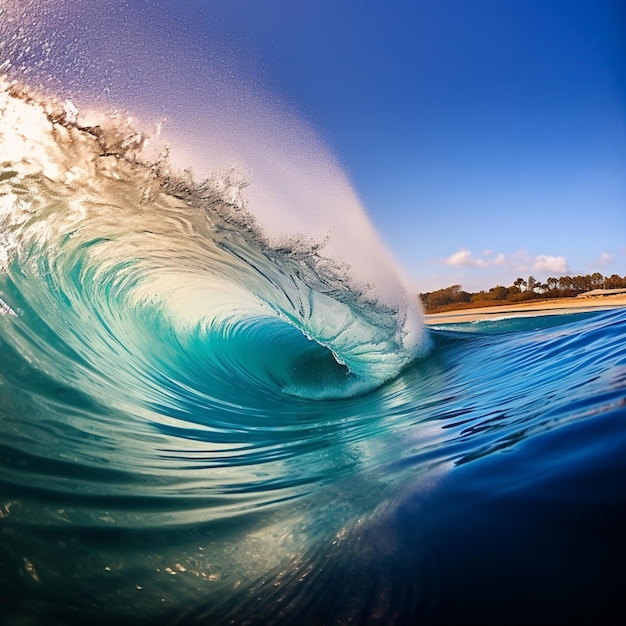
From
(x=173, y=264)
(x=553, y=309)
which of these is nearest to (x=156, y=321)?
(x=173, y=264)

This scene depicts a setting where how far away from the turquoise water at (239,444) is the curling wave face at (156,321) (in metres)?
0.02

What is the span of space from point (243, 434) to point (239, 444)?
37 centimetres

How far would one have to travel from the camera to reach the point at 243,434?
3193 millimetres

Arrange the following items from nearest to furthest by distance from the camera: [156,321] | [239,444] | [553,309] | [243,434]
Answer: [239,444] < [243,434] < [156,321] < [553,309]

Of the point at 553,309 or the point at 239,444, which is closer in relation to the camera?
the point at 239,444

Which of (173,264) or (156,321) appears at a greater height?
(173,264)

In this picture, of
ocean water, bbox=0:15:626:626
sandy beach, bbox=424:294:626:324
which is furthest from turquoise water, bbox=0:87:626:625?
sandy beach, bbox=424:294:626:324

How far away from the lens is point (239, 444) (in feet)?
9.29

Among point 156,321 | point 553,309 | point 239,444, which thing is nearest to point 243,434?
point 239,444

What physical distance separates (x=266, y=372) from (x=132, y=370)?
110 inches

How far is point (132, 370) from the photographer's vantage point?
3824mm

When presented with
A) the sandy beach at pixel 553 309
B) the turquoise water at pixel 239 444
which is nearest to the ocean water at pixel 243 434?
Answer: the turquoise water at pixel 239 444

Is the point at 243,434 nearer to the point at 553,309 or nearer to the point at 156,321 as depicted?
the point at 156,321

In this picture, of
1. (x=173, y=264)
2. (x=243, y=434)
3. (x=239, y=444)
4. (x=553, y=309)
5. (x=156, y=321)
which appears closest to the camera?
(x=239, y=444)
